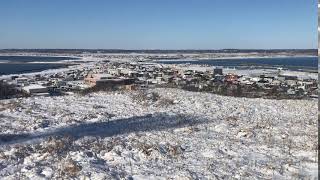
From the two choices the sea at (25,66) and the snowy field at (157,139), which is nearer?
the snowy field at (157,139)

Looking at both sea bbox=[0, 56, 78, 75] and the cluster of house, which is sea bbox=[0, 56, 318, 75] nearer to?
sea bbox=[0, 56, 78, 75]

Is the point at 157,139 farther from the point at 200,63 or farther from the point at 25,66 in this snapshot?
the point at 200,63

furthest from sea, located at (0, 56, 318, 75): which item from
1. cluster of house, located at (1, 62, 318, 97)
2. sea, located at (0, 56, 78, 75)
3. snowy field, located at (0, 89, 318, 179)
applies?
snowy field, located at (0, 89, 318, 179)

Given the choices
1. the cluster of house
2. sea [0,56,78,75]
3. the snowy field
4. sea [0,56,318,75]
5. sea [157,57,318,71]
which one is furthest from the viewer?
sea [157,57,318,71]

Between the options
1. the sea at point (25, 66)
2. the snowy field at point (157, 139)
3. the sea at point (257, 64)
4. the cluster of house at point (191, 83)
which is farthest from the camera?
the sea at point (257, 64)

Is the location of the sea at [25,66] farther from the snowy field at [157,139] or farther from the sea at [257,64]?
the snowy field at [157,139]

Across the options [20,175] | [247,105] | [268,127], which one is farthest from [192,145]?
[247,105]

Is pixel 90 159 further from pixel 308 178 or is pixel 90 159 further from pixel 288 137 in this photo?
pixel 288 137

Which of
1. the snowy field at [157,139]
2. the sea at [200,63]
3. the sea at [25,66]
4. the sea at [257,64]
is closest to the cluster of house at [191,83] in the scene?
the snowy field at [157,139]

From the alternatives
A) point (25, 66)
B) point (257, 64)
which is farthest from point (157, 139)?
point (25, 66)
